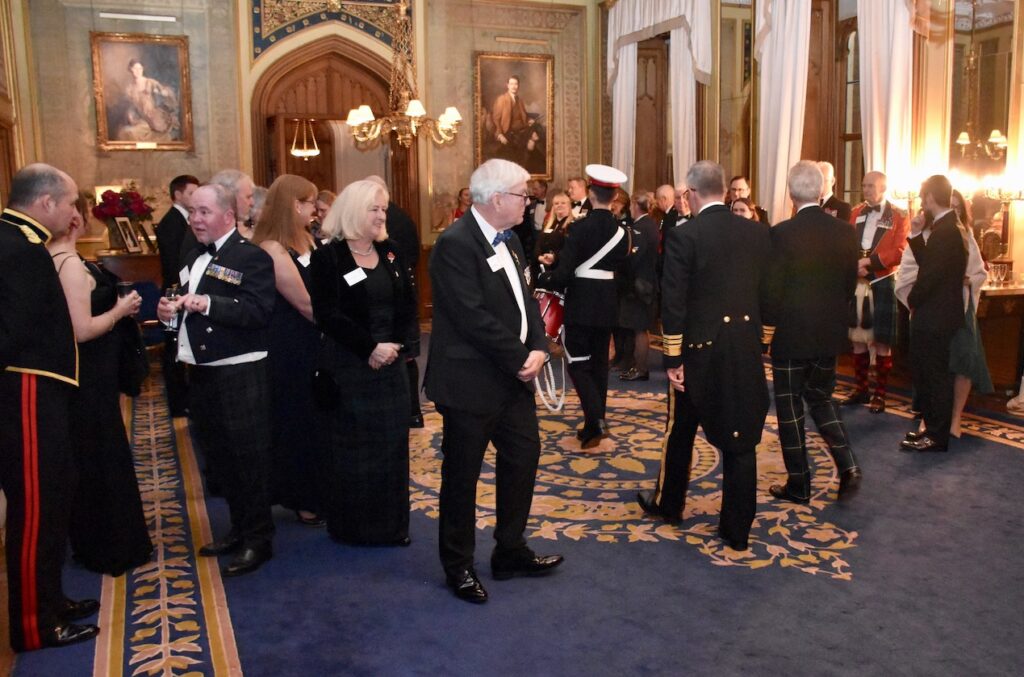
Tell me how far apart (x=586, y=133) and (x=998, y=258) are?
621 cm

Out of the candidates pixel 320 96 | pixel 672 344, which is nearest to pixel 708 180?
pixel 672 344

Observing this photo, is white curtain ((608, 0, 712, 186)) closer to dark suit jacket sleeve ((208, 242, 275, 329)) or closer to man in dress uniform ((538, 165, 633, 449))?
man in dress uniform ((538, 165, 633, 449))

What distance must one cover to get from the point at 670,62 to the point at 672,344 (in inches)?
300

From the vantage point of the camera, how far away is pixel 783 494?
182 inches

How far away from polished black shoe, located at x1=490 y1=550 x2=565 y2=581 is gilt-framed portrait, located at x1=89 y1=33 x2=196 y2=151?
813 centimetres

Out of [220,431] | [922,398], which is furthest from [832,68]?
→ [220,431]

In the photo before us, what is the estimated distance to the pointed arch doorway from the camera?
422 inches

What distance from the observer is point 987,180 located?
7086mm

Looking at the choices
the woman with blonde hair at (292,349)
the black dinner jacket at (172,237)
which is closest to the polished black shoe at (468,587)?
the woman with blonde hair at (292,349)

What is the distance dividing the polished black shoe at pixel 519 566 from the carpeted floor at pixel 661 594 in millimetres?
53

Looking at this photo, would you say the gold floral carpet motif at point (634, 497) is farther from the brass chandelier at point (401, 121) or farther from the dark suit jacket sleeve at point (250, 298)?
the brass chandelier at point (401, 121)

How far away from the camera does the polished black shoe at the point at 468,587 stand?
135 inches

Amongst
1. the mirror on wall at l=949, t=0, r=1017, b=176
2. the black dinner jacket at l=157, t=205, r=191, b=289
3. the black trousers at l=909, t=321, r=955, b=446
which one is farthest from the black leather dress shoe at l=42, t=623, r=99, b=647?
the mirror on wall at l=949, t=0, r=1017, b=176

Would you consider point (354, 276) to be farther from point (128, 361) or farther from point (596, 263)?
point (596, 263)
